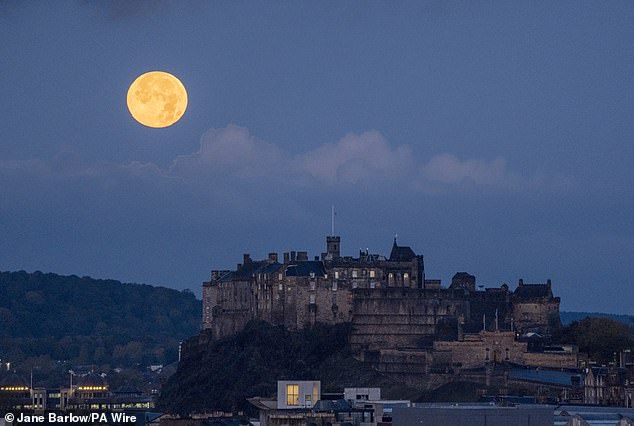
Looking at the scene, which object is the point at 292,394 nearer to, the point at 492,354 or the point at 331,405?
the point at 331,405

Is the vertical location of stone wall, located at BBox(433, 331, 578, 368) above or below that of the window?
above

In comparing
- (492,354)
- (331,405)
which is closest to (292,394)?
(331,405)

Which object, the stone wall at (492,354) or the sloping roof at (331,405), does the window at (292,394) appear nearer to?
the sloping roof at (331,405)

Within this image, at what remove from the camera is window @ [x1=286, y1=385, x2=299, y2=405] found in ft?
445

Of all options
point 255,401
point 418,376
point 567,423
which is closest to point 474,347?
point 418,376

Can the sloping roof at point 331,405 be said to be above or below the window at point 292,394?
below

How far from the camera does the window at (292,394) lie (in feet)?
445

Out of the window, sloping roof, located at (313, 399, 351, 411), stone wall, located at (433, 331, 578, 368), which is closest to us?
sloping roof, located at (313, 399, 351, 411)

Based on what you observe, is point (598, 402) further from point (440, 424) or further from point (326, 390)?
point (440, 424)

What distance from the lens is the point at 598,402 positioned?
148m

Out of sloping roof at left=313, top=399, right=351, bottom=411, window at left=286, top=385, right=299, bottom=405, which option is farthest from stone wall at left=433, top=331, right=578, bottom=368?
sloping roof at left=313, top=399, right=351, bottom=411

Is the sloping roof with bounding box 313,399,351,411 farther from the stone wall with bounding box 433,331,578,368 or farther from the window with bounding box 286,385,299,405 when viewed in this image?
the stone wall with bounding box 433,331,578,368

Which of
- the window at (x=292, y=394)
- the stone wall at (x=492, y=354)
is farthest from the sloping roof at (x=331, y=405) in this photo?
the stone wall at (x=492, y=354)

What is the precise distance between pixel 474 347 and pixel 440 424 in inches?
3593
